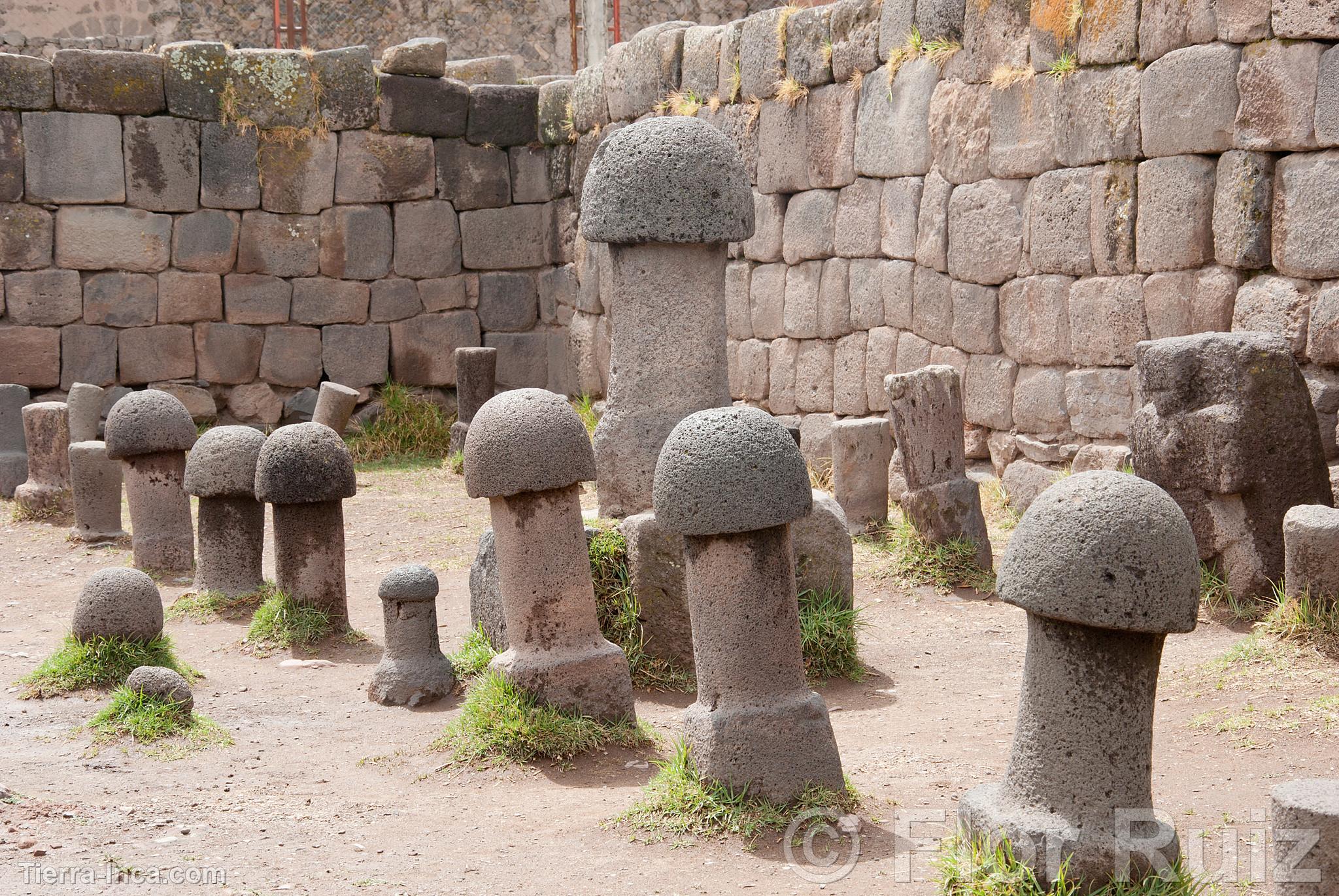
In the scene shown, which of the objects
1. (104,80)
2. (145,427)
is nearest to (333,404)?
(104,80)

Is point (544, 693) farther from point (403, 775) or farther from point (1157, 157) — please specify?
point (1157, 157)

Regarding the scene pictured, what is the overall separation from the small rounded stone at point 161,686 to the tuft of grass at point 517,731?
3.45ft

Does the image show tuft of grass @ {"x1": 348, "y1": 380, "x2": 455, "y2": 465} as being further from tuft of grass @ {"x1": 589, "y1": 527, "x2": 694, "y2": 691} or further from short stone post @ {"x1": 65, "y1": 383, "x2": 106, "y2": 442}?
tuft of grass @ {"x1": 589, "y1": 527, "x2": 694, "y2": 691}

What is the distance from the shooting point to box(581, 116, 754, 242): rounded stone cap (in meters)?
6.11

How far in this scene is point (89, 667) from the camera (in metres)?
6.11

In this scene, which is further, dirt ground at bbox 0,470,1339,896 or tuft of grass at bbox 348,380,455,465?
tuft of grass at bbox 348,380,455,465

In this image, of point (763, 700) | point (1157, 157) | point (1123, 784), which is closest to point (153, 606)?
point (763, 700)

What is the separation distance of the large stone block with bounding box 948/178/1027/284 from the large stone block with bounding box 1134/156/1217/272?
994 mm

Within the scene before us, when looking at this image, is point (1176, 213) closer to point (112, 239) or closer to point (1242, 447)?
point (1242, 447)

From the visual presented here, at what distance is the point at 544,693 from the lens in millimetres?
5344

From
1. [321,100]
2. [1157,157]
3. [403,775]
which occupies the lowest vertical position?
[403,775]

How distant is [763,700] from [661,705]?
1.54 meters

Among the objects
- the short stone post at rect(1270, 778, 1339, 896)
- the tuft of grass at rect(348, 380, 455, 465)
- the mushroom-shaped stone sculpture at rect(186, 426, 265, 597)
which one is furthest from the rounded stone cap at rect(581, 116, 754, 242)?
the tuft of grass at rect(348, 380, 455, 465)

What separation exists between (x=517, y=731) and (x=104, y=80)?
8.64 metres
